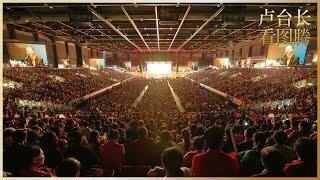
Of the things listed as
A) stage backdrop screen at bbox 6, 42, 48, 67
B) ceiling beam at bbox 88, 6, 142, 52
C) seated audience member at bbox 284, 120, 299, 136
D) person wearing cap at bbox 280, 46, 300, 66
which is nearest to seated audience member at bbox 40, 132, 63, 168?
stage backdrop screen at bbox 6, 42, 48, 67

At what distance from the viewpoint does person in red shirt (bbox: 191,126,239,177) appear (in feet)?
13.3

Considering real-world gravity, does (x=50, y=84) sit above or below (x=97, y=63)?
below

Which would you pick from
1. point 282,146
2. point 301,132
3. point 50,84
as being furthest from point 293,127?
point 50,84

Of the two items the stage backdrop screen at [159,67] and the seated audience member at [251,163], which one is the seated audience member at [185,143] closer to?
the seated audience member at [251,163]

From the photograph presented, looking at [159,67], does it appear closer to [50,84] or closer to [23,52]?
[50,84]

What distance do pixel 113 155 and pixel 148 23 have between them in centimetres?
428

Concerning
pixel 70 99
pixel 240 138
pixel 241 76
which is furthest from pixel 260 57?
pixel 70 99

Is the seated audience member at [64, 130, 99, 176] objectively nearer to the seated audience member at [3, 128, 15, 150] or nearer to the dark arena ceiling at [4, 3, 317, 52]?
the seated audience member at [3, 128, 15, 150]

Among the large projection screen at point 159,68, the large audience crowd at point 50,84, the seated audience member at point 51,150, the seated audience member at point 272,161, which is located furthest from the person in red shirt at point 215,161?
the large projection screen at point 159,68

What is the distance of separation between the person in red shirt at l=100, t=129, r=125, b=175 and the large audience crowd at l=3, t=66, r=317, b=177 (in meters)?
0.01

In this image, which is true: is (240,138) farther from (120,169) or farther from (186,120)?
(120,169)

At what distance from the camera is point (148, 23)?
8.29 metres

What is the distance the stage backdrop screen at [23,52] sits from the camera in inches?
268

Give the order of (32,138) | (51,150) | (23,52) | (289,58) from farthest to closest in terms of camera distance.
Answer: (23,52) < (289,58) < (32,138) < (51,150)
